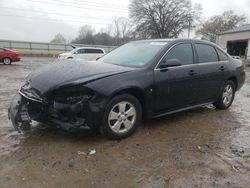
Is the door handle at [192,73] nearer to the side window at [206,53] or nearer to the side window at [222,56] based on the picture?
the side window at [206,53]

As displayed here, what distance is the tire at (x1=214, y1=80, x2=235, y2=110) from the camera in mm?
5680

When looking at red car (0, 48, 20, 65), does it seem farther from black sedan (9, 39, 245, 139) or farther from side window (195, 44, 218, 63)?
side window (195, 44, 218, 63)

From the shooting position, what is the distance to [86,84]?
134 inches

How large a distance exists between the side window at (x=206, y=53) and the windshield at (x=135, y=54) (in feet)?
3.04

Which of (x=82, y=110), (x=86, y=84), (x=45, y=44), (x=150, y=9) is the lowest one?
(x=82, y=110)

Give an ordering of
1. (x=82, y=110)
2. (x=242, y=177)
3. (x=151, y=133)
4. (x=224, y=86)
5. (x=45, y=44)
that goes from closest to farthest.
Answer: (x=242, y=177) < (x=82, y=110) < (x=151, y=133) < (x=224, y=86) < (x=45, y=44)

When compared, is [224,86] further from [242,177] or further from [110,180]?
[110,180]

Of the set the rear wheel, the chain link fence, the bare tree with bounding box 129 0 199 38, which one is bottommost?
the rear wheel

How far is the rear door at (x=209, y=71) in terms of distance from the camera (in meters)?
4.98

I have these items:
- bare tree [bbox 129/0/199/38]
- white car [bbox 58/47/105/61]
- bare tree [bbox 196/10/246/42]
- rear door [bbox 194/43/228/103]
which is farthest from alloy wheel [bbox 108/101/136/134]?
bare tree [bbox 196/10/246/42]

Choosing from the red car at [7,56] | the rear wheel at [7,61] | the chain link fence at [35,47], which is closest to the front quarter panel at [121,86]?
the red car at [7,56]

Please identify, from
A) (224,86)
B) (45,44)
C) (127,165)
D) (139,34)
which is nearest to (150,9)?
(139,34)

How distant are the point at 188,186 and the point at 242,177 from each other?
0.71 metres

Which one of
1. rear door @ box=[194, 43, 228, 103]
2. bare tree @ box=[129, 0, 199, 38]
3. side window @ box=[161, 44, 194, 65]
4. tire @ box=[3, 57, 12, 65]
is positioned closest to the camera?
side window @ box=[161, 44, 194, 65]
